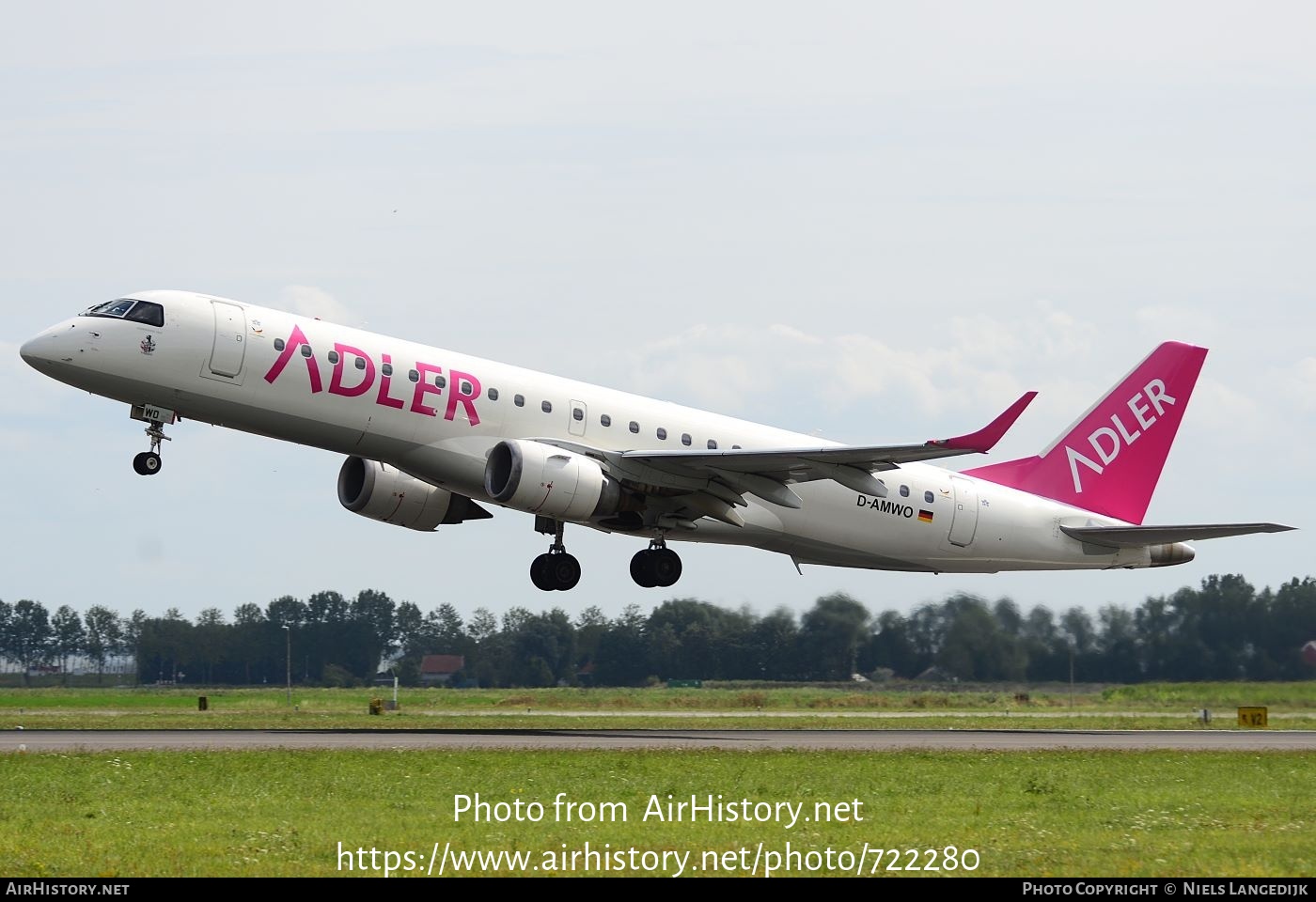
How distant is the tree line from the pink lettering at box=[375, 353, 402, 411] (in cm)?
2393

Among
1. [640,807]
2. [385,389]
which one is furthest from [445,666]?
[640,807]

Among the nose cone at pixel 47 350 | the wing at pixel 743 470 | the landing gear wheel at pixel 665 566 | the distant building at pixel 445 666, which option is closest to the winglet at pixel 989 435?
the wing at pixel 743 470

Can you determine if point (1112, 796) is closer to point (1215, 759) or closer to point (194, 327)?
point (1215, 759)

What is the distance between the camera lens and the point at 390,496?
3753 cm

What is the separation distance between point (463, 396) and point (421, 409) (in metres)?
0.97

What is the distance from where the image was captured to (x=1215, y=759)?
A: 28.7 metres

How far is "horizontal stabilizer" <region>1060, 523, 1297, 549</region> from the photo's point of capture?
38.8 m

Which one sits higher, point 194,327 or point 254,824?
point 194,327

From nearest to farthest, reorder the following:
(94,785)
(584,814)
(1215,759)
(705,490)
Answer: (584,814) → (94,785) → (1215,759) → (705,490)

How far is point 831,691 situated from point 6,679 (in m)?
49.3

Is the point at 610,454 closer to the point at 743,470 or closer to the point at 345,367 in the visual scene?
the point at 743,470

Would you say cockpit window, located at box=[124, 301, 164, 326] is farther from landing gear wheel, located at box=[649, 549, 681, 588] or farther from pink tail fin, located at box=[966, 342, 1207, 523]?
pink tail fin, located at box=[966, 342, 1207, 523]

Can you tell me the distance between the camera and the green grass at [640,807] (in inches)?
636
